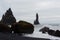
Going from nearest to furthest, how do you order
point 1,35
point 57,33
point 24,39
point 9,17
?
point 24,39
point 1,35
point 57,33
point 9,17

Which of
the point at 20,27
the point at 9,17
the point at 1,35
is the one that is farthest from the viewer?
the point at 9,17

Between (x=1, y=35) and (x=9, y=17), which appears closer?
(x=1, y=35)

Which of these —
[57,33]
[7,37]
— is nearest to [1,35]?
[7,37]

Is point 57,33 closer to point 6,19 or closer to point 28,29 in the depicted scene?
point 28,29

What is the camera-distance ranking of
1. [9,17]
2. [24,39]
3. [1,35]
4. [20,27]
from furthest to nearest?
1. [9,17]
2. [20,27]
3. [1,35]
4. [24,39]

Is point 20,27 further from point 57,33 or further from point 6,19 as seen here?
point 6,19

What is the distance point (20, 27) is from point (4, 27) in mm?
1926

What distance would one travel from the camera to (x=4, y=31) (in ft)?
79.7

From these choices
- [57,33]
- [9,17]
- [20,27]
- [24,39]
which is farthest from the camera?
[9,17]

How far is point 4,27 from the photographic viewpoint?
24.4 m

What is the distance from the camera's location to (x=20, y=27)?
23906mm

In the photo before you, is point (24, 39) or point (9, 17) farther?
point (9, 17)

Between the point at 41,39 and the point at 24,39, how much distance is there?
160 centimetres

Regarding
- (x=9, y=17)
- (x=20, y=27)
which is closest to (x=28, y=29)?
(x=20, y=27)
